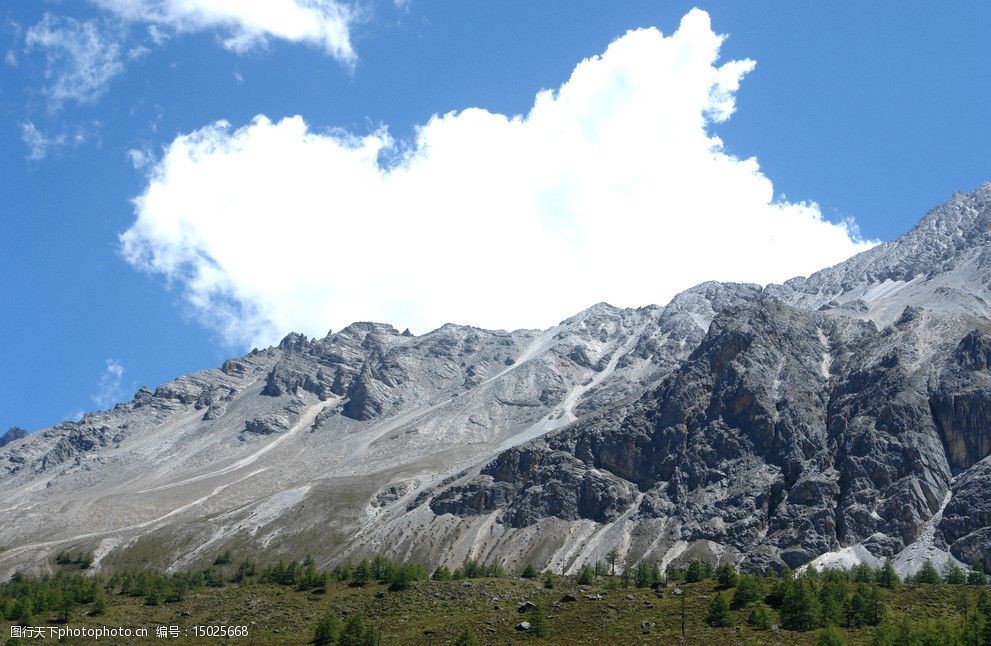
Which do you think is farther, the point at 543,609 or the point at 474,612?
the point at 474,612

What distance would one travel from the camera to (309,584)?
154 metres

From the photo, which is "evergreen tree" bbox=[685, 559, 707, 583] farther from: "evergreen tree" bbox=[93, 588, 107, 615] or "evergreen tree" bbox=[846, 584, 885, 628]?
"evergreen tree" bbox=[93, 588, 107, 615]

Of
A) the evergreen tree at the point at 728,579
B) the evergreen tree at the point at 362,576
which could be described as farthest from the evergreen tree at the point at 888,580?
the evergreen tree at the point at 362,576

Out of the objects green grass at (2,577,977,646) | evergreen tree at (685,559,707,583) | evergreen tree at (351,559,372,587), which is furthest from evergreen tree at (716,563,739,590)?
evergreen tree at (351,559,372,587)

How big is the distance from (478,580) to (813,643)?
56.6m

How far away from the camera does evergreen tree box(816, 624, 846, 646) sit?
354 ft

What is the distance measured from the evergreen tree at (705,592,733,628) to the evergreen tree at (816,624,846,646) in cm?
1442

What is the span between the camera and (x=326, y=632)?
4875 inches

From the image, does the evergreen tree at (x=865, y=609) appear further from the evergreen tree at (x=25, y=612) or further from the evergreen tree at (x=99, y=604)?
the evergreen tree at (x=25, y=612)

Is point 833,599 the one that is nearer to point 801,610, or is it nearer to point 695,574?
point 801,610

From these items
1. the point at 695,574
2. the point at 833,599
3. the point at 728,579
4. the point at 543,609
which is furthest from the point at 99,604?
the point at 833,599

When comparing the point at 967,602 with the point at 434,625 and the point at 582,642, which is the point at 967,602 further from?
the point at 434,625

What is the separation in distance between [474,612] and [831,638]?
48.7 m

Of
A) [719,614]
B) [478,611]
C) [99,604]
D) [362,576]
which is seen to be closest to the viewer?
[719,614]
